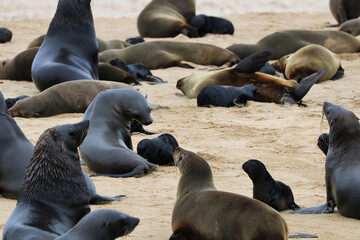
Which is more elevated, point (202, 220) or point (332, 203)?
point (202, 220)

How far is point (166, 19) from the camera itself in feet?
49.4

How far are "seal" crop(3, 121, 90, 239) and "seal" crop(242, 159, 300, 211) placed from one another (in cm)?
109

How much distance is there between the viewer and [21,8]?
67.8 ft

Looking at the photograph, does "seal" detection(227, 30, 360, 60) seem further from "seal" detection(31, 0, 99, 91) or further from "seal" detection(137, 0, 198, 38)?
"seal" detection(31, 0, 99, 91)

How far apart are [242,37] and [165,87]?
204 inches

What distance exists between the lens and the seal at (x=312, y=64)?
1030 centimetres

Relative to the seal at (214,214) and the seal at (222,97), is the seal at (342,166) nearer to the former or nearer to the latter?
the seal at (214,214)

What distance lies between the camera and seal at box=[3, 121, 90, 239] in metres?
3.63

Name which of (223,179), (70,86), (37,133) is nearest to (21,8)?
(70,86)

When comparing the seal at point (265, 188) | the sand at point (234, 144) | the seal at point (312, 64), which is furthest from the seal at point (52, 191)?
the seal at point (312, 64)

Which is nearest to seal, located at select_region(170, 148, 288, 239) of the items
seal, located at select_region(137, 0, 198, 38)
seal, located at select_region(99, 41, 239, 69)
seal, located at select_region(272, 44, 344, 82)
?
seal, located at select_region(272, 44, 344, 82)

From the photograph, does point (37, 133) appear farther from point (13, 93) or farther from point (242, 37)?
point (242, 37)

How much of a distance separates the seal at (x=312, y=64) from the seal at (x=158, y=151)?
4674mm

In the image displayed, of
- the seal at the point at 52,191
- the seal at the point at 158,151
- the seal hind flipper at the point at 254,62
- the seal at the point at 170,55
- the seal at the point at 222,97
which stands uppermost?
the seal at the point at 52,191
